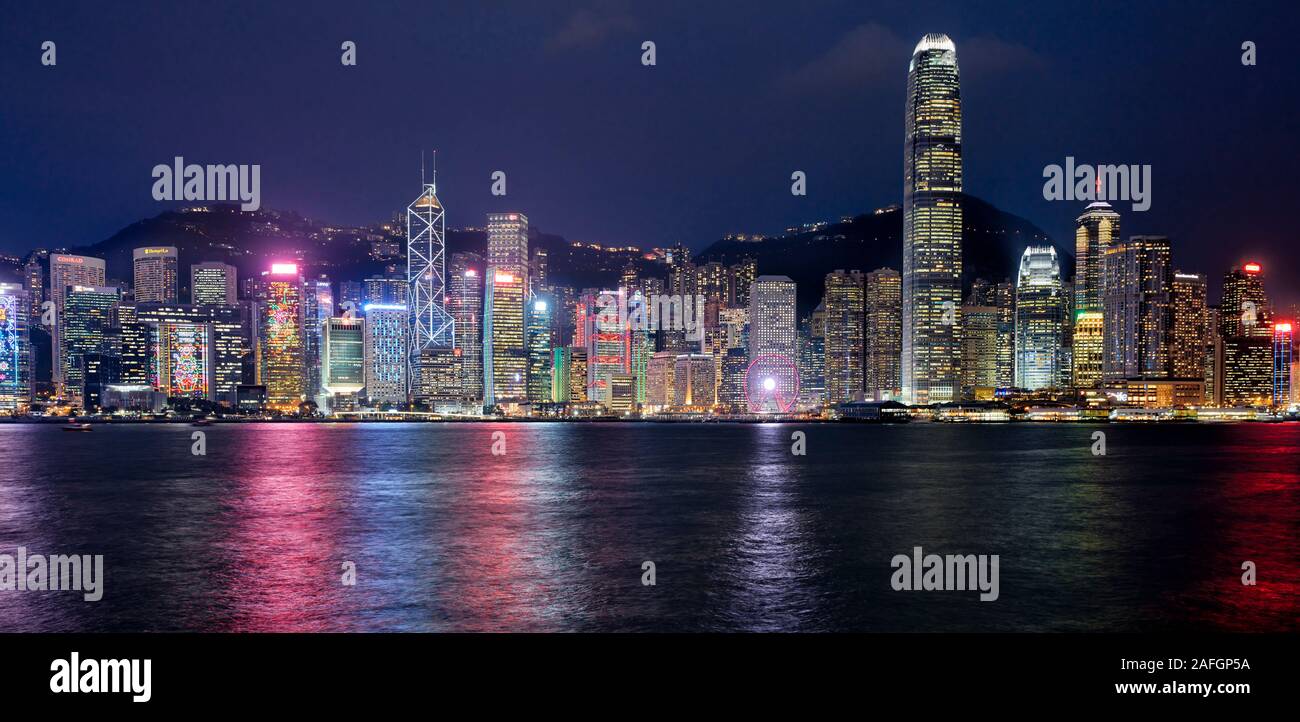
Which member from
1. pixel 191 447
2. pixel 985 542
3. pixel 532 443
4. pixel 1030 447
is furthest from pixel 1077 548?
pixel 191 447

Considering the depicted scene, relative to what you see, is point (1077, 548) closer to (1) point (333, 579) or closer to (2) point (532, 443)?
(1) point (333, 579)
